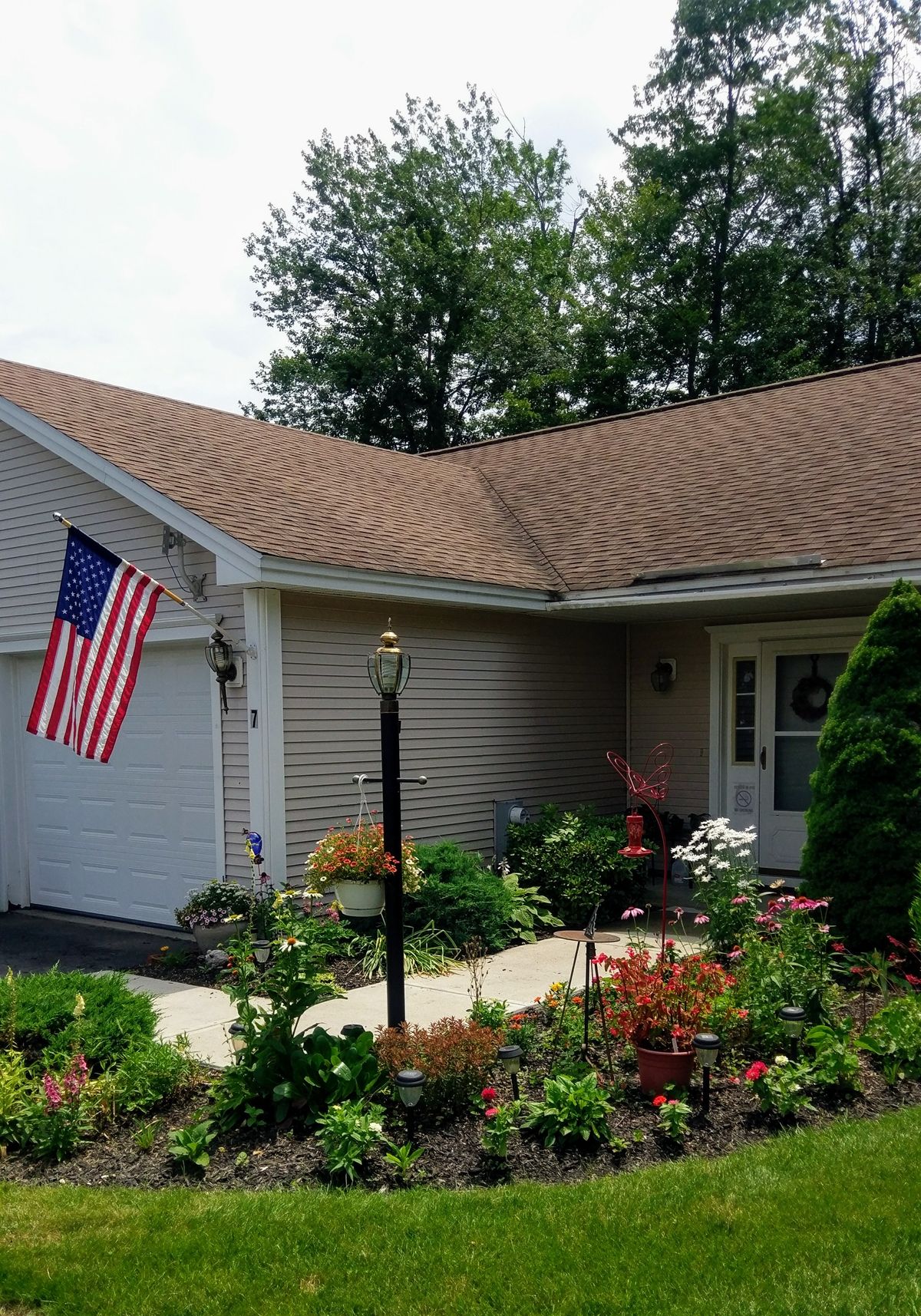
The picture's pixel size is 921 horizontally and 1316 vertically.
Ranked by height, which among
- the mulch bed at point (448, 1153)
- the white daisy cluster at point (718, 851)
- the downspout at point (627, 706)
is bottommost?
the mulch bed at point (448, 1153)

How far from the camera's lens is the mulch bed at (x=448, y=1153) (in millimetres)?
4352

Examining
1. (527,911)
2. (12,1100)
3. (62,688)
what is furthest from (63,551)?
(12,1100)

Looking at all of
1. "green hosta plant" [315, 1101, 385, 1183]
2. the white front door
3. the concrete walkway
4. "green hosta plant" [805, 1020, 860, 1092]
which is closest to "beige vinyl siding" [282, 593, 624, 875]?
the concrete walkway

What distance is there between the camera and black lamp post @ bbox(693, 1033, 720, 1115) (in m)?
4.64

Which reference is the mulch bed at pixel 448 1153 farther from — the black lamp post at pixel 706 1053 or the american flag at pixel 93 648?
the american flag at pixel 93 648

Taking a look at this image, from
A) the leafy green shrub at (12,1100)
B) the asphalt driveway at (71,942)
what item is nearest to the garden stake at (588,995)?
the leafy green shrub at (12,1100)

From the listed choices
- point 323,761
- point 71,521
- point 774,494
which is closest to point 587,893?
point 323,761

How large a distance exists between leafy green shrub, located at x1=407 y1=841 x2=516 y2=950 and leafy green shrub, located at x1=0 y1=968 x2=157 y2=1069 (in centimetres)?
283

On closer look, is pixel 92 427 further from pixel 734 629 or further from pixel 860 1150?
pixel 860 1150

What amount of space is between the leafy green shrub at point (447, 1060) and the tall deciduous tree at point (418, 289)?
22827 millimetres

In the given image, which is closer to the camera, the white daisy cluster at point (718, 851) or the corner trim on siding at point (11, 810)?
the white daisy cluster at point (718, 851)

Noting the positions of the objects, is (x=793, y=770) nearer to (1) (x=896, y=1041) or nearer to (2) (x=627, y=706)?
(2) (x=627, y=706)

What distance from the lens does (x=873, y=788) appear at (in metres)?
7.25

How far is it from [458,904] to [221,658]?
8.45 ft
